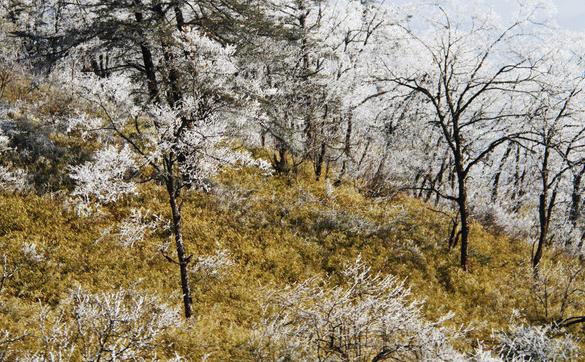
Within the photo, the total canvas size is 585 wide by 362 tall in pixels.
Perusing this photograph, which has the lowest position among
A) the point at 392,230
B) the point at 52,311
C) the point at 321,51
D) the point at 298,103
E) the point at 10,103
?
the point at 52,311

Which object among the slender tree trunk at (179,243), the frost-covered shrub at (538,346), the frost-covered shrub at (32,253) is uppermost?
the slender tree trunk at (179,243)

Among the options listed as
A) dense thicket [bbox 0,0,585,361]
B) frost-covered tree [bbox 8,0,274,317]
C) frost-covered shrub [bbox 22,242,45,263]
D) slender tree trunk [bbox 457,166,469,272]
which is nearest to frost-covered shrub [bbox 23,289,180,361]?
dense thicket [bbox 0,0,585,361]

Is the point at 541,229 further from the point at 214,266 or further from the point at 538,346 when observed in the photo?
the point at 214,266

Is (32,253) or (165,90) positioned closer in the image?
(165,90)

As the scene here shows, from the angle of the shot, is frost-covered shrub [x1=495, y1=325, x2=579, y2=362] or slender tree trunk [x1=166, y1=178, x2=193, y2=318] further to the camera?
frost-covered shrub [x1=495, y1=325, x2=579, y2=362]

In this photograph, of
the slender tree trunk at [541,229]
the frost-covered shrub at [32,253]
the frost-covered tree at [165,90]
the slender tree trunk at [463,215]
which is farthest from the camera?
the slender tree trunk at [541,229]

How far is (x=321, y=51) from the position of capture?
1898 centimetres

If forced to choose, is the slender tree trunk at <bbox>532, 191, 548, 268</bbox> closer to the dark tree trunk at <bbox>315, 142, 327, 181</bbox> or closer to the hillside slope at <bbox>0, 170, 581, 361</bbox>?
the hillside slope at <bbox>0, 170, 581, 361</bbox>

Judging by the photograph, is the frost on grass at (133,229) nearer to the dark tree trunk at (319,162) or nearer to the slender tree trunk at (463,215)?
the dark tree trunk at (319,162)

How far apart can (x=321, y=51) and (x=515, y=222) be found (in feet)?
37.1

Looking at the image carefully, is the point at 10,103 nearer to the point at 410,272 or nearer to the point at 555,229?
the point at 410,272

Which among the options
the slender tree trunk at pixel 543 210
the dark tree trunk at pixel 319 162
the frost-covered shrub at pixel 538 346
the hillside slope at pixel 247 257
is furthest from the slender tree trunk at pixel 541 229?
the dark tree trunk at pixel 319 162

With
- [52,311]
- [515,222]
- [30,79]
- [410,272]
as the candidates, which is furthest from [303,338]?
[30,79]

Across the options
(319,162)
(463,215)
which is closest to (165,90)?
(319,162)
